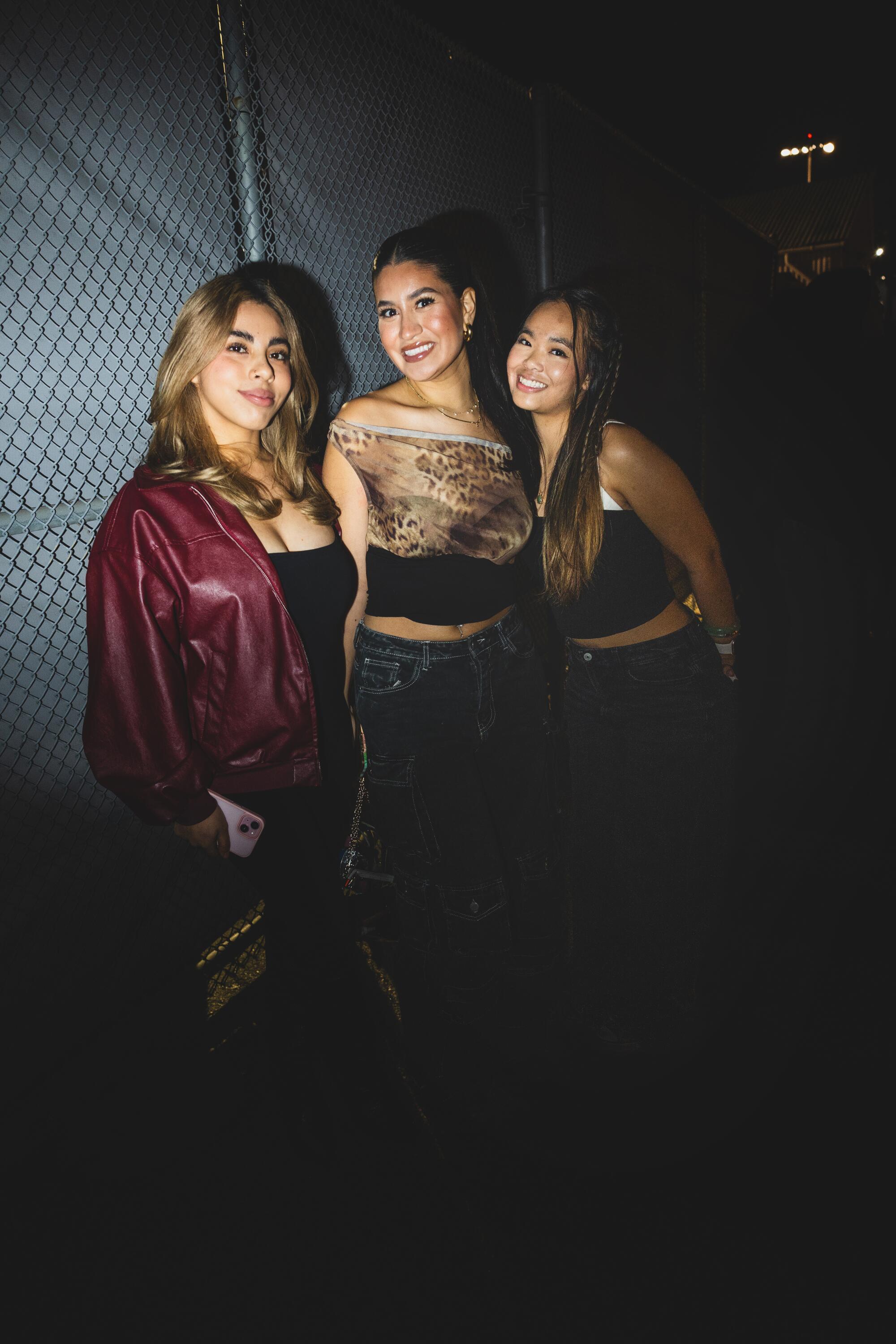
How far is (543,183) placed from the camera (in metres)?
3.75

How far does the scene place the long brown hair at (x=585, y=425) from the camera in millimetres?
2322

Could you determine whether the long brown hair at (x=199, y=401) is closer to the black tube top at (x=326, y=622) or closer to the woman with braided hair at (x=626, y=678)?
the black tube top at (x=326, y=622)

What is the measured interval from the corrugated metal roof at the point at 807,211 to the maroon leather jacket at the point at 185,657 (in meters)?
15.7

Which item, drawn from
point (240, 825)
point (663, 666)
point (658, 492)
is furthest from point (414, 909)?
point (658, 492)

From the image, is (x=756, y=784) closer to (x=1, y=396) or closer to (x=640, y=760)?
(x=640, y=760)

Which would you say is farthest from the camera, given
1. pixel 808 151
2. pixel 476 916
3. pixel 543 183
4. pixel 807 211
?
pixel 808 151

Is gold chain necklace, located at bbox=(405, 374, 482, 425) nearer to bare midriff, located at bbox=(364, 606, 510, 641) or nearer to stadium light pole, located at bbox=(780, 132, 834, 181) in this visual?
bare midriff, located at bbox=(364, 606, 510, 641)

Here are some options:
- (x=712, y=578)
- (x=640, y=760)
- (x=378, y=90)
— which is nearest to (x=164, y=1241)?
(x=640, y=760)

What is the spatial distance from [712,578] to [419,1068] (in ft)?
6.28

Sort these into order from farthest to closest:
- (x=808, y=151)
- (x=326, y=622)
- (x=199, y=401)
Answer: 1. (x=808, y=151)
2. (x=326, y=622)
3. (x=199, y=401)

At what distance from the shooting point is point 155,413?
197 centimetres

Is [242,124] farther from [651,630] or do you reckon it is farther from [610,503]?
[651,630]

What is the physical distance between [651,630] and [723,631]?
35cm

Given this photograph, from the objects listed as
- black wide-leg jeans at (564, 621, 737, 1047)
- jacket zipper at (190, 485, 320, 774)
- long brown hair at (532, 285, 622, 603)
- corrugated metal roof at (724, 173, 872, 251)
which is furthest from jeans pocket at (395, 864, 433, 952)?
corrugated metal roof at (724, 173, 872, 251)
